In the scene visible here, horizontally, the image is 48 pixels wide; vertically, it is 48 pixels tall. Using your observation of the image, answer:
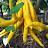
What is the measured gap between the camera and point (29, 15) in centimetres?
29

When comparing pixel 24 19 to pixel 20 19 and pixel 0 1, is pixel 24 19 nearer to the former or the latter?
pixel 20 19

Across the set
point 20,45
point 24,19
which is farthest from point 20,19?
point 20,45

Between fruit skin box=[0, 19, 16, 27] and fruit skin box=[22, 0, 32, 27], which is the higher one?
fruit skin box=[22, 0, 32, 27]

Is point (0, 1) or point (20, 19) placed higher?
point (0, 1)

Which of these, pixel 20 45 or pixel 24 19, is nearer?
pixel 24 19

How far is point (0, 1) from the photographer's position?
61 cm

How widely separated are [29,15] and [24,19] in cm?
2

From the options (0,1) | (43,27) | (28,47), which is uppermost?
(0,1)

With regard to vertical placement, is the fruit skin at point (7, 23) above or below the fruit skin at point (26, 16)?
below

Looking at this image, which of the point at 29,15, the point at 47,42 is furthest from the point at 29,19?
the point at 47,42

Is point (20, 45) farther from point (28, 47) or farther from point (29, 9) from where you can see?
point (29, 9)

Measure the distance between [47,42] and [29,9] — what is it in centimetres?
40

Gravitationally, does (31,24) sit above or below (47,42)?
above

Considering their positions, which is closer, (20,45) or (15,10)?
(15,10)
